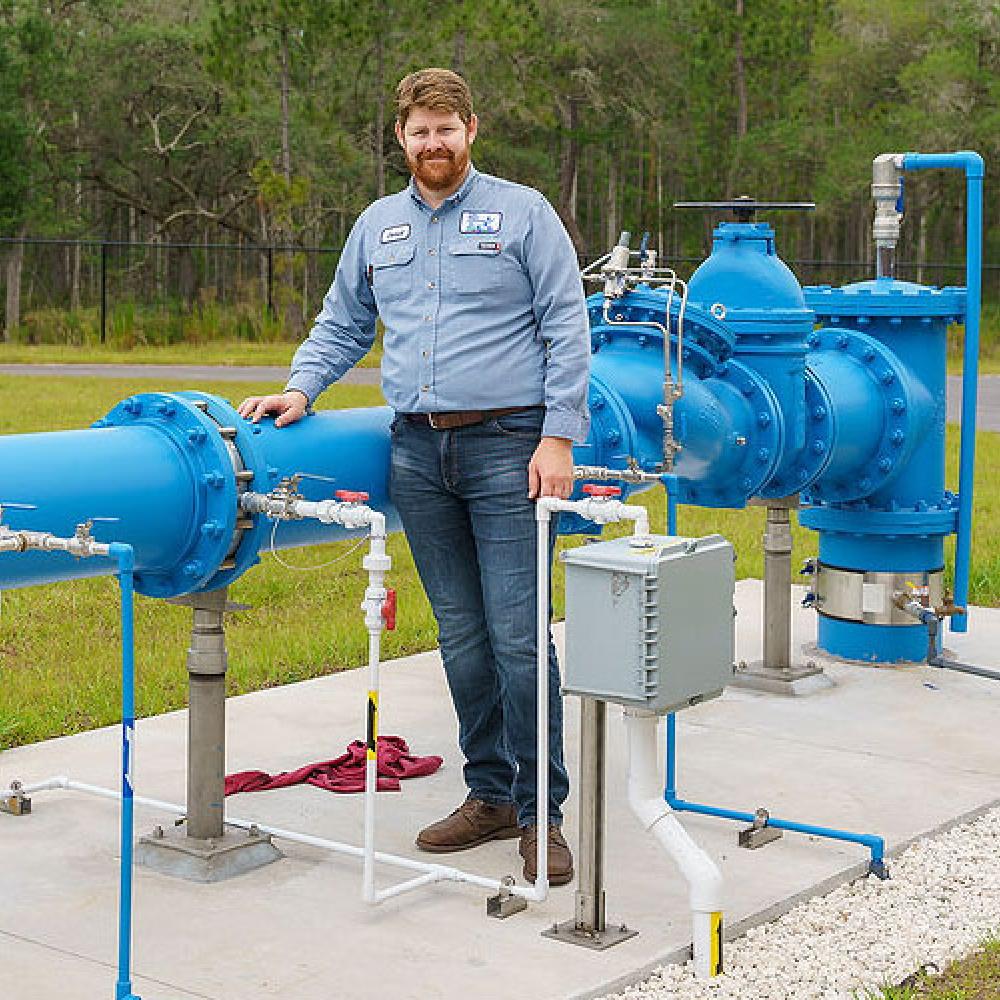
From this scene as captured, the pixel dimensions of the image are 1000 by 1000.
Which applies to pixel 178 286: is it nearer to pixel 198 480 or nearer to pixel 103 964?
pixel 198 480

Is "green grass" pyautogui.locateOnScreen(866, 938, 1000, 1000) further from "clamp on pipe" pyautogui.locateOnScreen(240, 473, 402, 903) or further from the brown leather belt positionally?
the brown leather belt

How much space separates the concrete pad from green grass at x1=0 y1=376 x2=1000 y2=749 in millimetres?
258

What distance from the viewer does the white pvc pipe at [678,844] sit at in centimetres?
370

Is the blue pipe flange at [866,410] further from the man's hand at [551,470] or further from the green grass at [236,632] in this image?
the man's hand at [551,470]

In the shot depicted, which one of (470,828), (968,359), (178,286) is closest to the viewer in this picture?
(470,828)

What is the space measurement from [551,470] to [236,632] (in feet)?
11.3

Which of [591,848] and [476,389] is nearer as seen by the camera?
[591,848]

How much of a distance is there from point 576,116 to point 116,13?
9.10 meters

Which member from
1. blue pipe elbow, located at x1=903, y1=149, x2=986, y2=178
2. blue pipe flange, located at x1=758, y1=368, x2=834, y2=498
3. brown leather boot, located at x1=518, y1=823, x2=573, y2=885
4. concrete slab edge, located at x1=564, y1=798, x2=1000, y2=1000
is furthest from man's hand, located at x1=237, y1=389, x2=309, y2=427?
blue pipe elbow, located at x1=903, y1=149, x2=986, y2=178

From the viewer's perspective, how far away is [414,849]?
175 inches

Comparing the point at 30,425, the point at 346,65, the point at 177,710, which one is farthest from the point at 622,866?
the point at 346,65

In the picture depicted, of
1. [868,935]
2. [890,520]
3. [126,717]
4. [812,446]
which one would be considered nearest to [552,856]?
[868,935]

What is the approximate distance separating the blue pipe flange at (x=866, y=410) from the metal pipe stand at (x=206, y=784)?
2653 millimetres

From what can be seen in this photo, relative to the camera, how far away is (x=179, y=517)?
389 centimetres
